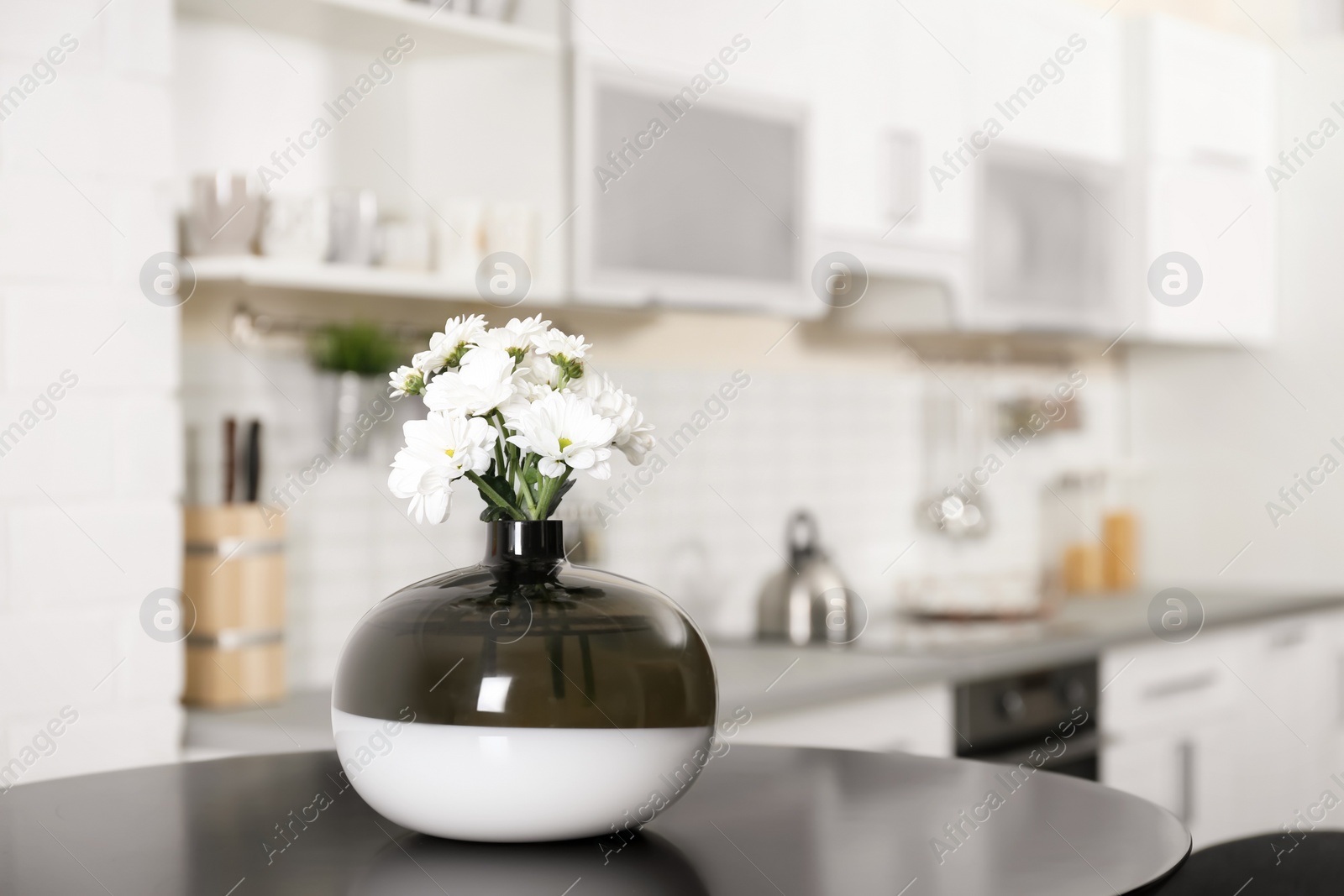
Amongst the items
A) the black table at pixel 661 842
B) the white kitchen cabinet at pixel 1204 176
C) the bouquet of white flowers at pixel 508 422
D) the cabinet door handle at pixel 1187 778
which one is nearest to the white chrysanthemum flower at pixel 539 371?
the bouquet of white flowers at pixel 508 422

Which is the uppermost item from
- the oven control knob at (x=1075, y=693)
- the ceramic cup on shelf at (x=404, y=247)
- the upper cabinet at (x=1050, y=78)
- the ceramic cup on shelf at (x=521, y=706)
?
the upper cabinet at (x=1050, y=78)

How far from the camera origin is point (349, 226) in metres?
2.27

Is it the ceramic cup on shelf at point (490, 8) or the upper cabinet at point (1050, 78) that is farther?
the upper cabinet at point (1050, 78)

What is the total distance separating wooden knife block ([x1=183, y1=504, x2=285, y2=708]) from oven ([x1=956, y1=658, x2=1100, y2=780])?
125 cm

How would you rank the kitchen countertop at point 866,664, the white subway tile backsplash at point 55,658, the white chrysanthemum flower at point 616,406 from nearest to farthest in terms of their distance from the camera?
the white chrysanthemum flower at point 616,406
the white subway tile backsplash at point 55,658
the kitchen countertop at point 866,664

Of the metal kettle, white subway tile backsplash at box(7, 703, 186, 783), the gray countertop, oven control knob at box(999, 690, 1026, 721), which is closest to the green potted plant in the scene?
white subway tile backsplash at box(7, 703, 186, 783)

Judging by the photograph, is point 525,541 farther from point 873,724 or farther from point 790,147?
point 790,147

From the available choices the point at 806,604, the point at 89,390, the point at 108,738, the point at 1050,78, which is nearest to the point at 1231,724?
the point at 806,604

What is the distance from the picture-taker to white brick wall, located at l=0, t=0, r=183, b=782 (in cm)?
189

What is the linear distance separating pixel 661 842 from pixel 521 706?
0.62 feet

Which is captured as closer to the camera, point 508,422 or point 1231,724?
point 508,422

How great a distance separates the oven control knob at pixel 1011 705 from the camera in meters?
2.79

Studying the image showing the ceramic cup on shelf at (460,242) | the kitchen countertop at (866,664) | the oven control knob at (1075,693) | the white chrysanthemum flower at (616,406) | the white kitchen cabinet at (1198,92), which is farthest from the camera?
the white kitchen cabinet at (1198,92)

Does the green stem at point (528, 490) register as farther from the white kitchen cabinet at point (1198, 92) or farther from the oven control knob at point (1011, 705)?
the white kitchen cabinet at point (1198, 92)
